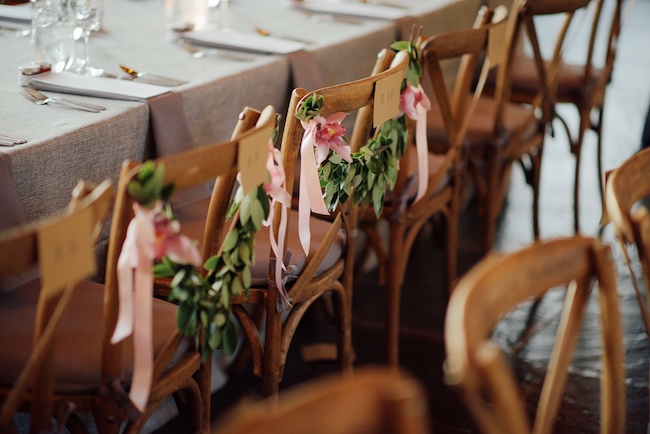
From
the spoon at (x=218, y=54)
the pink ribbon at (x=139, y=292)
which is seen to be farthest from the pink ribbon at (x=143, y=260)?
the spoon at (x=218, y=54)

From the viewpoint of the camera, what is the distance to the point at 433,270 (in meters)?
2.86

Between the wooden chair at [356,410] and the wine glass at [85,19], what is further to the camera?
the wine glass at [85,19]

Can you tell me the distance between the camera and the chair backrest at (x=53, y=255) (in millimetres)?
924

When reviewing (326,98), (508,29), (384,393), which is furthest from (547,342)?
(384,393)

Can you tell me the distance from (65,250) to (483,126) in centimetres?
177

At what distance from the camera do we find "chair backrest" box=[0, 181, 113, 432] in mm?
924

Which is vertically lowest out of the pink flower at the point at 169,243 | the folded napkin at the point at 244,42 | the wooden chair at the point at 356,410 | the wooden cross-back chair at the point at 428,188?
the wooden cross-back chair at the point at 428,188

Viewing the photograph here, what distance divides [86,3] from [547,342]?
4.97ft

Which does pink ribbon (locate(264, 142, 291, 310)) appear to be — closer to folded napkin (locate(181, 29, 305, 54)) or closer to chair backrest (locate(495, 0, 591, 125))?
folded napkin (locate(181, 29, 305, 54))

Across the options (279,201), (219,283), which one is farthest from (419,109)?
(219,283)

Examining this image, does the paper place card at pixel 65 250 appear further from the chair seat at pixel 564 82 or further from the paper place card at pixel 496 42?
the chair seat at pixel 564 82

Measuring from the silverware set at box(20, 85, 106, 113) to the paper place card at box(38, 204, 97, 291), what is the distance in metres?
0.69

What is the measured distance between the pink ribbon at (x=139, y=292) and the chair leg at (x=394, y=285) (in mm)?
987

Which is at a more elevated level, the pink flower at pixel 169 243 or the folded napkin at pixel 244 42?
the pink flower at pixel 169 243
